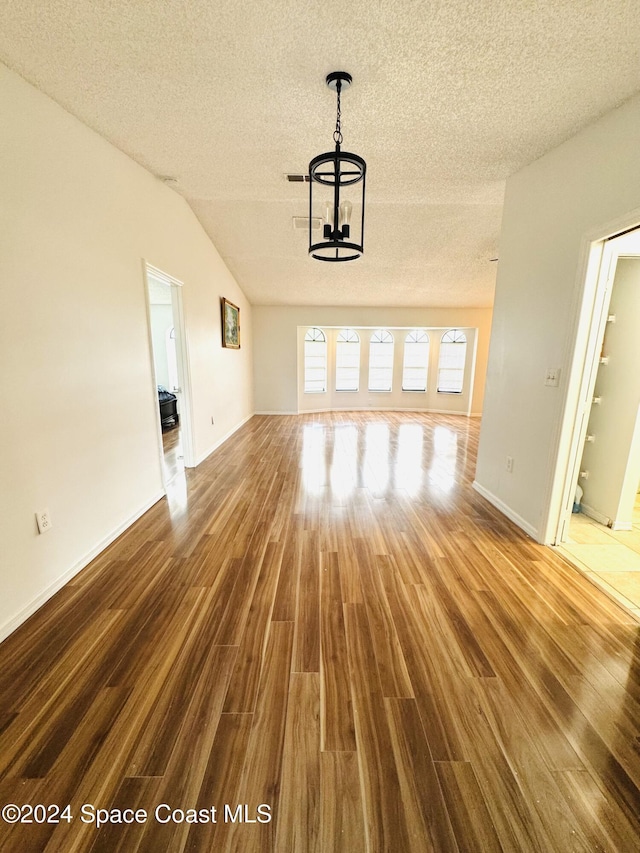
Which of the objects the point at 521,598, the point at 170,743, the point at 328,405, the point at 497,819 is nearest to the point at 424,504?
the point at 521,598

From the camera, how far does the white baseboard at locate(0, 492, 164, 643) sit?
5.36 feet

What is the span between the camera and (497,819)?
97 cm

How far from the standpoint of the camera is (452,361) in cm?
810

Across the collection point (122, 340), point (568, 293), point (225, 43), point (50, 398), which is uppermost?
point (225, 43)

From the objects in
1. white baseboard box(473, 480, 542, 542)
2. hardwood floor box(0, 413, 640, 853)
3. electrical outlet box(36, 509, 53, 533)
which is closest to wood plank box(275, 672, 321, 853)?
hardwood floor box(0, 413, 640, 853)

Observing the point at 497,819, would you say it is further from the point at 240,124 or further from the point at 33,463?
the point at 240,124

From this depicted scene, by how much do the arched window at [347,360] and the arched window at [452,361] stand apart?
2034mm

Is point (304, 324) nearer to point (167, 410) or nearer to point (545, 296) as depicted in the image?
point (167, 410)

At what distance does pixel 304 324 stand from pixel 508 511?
226 inches

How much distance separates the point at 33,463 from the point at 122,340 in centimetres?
117

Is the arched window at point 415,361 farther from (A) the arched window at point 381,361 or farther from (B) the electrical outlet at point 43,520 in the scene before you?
(B) the electrical outlet at point 43,520

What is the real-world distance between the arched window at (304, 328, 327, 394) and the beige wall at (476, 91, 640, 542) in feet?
17.3

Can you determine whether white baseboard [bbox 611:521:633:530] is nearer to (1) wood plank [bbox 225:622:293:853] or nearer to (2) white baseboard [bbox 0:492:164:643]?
(1) wood plank [bbox 225:622:293:853]

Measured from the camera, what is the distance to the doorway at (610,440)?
2146 mm
